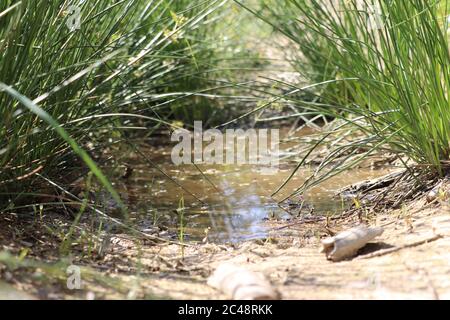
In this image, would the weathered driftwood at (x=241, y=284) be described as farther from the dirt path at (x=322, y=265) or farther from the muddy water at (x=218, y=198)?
the muddy water at (x=218, y=198)

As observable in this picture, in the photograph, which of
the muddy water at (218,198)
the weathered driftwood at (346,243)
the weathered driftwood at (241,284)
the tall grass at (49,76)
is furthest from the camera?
the muddy water at (218,198)

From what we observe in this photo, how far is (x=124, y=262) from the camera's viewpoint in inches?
86.5

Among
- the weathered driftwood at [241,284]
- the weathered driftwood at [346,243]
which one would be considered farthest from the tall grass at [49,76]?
the weathered driftwood at [346,243]

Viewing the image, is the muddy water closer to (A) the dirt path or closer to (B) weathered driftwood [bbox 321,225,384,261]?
(A) the dirt path

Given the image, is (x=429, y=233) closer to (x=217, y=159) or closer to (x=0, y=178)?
(x=0, y=178)

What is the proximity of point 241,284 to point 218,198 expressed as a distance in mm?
1426

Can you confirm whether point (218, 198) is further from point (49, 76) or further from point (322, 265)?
point (322, 265)

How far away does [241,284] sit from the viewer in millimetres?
1805

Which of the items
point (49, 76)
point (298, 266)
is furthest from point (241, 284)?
point (49, 76)

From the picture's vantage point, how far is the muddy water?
280 centimetres

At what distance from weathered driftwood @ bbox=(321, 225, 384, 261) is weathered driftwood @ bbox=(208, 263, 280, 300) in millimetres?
333

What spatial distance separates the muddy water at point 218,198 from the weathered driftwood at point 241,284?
2.10ft

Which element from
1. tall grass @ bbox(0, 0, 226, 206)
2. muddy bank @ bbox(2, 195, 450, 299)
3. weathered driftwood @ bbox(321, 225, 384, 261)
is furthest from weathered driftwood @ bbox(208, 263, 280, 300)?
tall grass @ bbox(0, 0, 226, 206)

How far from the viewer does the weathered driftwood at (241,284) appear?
1763mm
